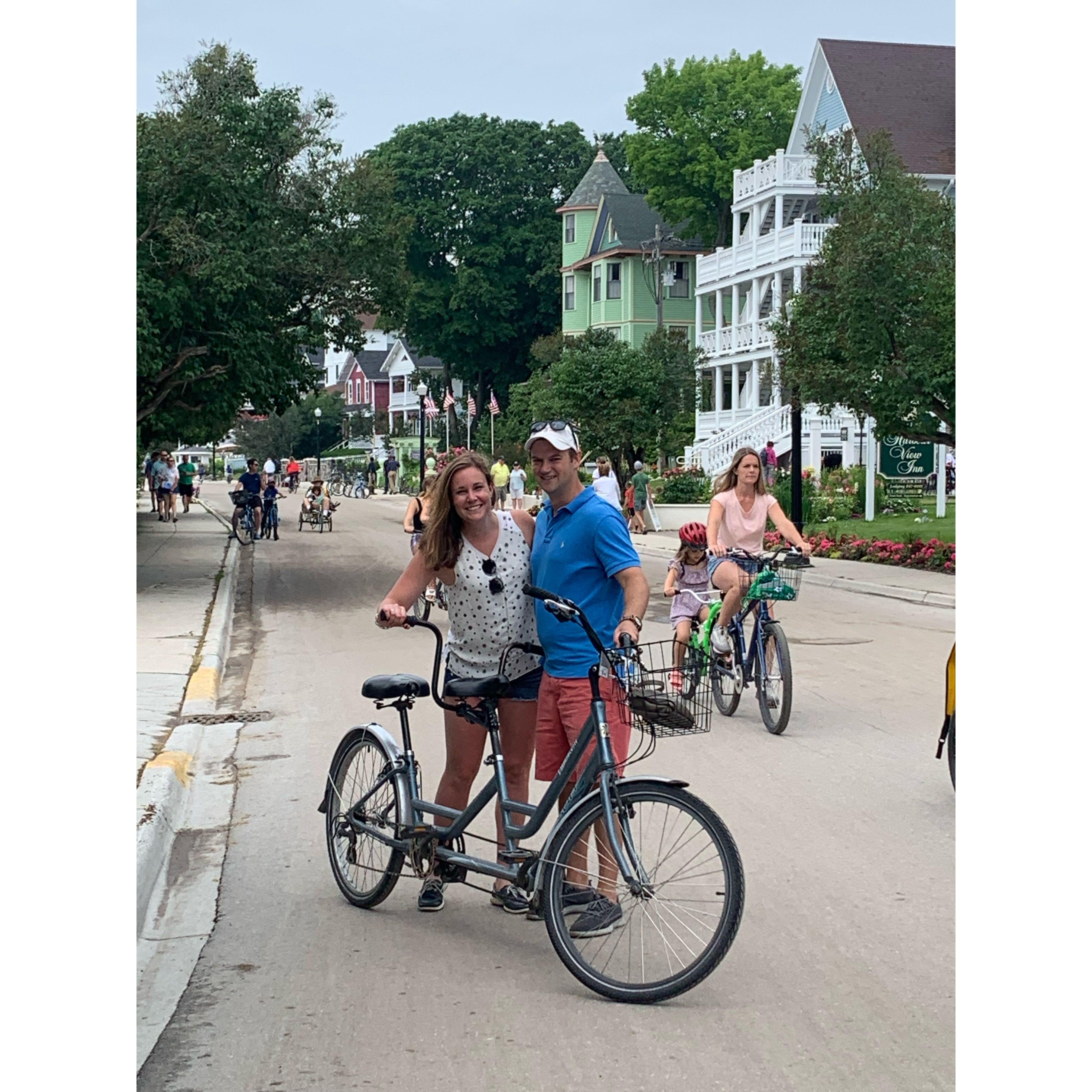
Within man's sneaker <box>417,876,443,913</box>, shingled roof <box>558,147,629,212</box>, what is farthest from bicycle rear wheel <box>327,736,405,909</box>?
shingled roof <box>558,147,629,212</box>

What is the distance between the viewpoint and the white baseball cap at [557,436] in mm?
5629

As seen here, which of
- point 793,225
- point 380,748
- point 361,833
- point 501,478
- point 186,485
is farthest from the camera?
point 793,225

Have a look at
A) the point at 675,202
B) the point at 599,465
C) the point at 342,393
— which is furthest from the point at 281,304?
the point at 342,393

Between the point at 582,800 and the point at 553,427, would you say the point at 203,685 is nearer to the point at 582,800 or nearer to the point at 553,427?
the point at 553,427

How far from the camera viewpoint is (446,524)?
592cm

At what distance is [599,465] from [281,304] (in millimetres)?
7998

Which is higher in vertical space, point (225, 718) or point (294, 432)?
point (294, 432)

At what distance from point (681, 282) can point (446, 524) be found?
207 feet

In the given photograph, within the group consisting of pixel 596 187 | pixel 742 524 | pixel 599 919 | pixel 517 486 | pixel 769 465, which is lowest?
pixel 599 919

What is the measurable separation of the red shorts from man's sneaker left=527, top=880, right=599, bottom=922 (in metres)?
0.41

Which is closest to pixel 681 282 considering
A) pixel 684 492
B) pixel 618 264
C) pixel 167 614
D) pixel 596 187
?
pixel 618 264

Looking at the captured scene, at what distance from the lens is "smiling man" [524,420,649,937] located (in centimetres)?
558
